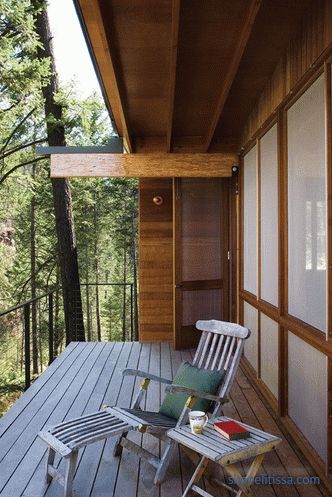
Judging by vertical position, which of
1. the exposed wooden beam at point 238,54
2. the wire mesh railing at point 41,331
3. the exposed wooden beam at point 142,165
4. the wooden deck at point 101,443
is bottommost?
the wire mesh railing at point 41,331

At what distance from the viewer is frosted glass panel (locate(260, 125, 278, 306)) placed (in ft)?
12.8

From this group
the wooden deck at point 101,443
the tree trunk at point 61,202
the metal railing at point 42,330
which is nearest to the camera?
the wooden deck at point 101,443

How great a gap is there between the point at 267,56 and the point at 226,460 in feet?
9.96

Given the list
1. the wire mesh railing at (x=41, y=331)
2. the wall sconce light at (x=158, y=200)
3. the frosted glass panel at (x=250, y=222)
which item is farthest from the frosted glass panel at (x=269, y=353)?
the wire mesh railing at (x=41, y=331)

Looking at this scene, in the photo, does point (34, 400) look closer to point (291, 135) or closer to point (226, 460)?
point (226, 460)

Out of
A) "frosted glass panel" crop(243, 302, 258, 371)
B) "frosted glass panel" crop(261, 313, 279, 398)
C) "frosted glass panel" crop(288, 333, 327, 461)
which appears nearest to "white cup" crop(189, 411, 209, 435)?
"frosted glass panel" crop(288, 333, 327, 461)

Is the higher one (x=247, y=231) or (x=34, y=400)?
(x=247, y=231)

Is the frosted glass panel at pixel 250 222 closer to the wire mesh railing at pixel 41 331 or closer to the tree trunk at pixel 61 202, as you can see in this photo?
the wire mesh railing at pixel 41 331

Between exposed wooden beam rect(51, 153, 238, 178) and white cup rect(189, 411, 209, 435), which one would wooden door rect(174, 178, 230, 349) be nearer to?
exposed wooden beam rect(51, 153, 238, 178)

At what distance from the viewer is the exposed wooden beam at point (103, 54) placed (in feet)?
8.18

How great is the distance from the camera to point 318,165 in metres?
2.81

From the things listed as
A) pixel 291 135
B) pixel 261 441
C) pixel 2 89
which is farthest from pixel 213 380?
pixel 2 89

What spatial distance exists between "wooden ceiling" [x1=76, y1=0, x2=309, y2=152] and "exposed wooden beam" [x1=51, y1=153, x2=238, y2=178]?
1.70 ft

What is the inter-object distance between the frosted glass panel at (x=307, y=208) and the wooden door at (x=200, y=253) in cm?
277
